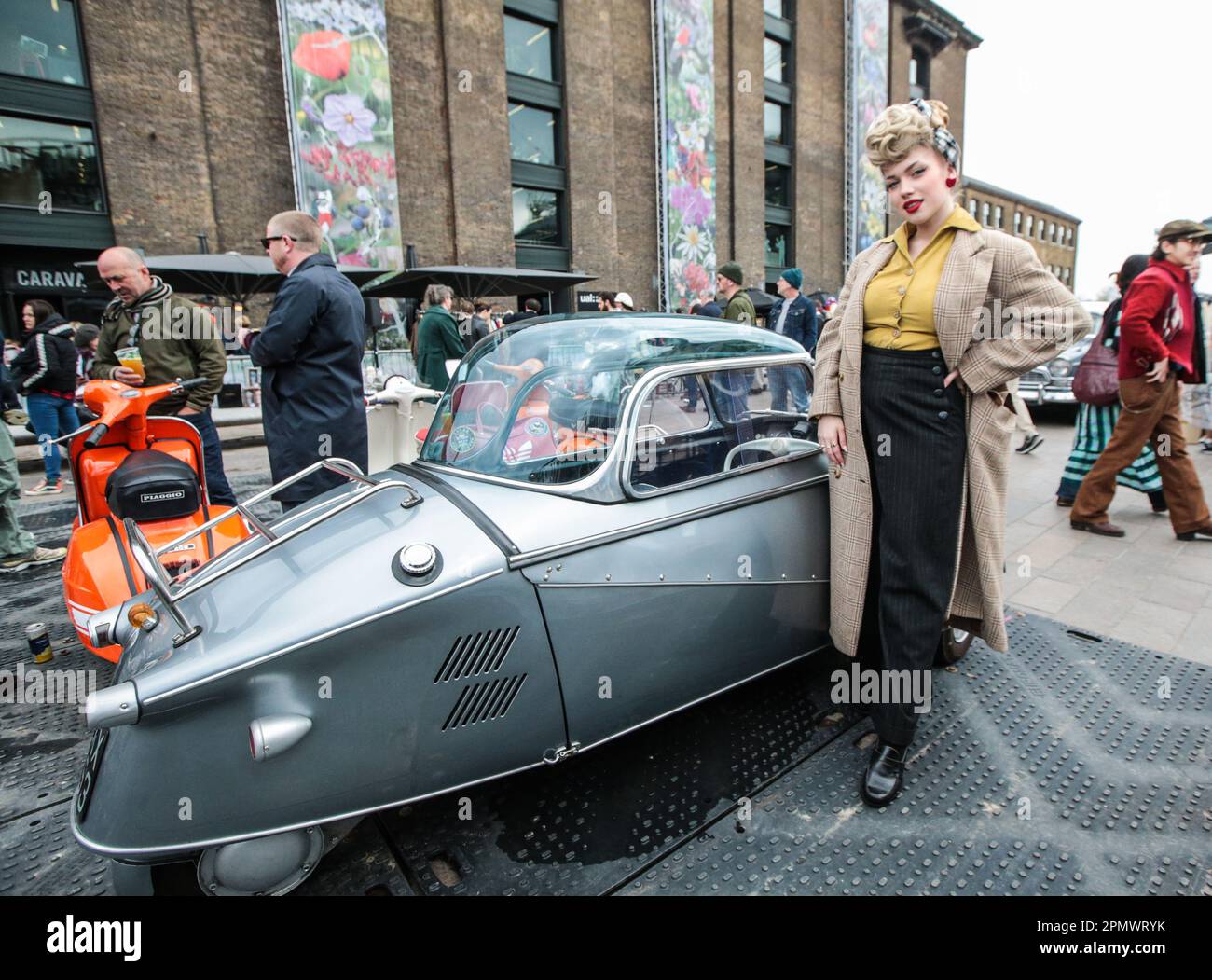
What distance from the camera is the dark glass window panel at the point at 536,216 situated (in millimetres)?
20516

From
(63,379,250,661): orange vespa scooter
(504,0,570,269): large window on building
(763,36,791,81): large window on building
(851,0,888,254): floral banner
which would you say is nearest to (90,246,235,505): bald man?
(63,379,250,661): orange vespa scooter

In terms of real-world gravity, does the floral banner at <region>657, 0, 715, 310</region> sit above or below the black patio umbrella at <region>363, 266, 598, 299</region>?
above

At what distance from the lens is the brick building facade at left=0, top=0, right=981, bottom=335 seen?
14.1 m

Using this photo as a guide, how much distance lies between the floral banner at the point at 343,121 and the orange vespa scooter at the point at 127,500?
1310cm

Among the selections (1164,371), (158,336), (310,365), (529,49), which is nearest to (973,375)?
(310,365)

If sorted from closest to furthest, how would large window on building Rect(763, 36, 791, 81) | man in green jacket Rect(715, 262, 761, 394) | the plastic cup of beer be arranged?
the plastic cup of beer < man in green jacket Rect(715, 262, 761, 394) < large window on building Rect(763, 36, 791, 81)

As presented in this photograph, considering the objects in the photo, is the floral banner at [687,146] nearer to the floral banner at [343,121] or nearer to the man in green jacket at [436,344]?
the floral banner at [343,121]

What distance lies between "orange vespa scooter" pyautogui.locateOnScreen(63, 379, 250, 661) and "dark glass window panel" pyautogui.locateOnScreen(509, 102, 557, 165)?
18709 millimetres

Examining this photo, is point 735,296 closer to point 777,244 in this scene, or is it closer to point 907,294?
point 907,294

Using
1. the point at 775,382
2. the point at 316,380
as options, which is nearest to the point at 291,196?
the point at 316,380

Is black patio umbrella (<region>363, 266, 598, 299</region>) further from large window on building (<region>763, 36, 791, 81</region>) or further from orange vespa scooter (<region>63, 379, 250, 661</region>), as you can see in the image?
large window on building (<region>763, 36, 791, 81</region>)

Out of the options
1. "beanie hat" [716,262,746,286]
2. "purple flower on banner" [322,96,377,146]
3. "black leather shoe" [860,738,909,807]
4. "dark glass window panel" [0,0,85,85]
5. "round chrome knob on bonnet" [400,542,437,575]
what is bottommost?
"black leather shoe" [860,738,909,807]

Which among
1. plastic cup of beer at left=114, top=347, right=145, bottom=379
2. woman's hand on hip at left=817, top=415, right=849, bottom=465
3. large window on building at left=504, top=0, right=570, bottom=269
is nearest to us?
woman's hand on hip at left=817, top=415, right=849, bottom=465

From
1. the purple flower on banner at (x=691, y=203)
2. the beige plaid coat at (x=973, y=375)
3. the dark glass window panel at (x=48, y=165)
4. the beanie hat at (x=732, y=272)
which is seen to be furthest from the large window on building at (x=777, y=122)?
the beige plaid coat at (x=973, y=375)
